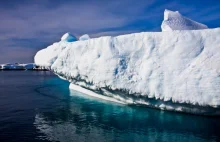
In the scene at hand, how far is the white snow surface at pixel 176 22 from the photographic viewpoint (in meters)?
13.5

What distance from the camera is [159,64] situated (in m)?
11.0

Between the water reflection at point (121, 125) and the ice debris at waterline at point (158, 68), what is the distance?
76 centimetres

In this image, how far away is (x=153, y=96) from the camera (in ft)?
35.9

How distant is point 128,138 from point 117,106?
505 cm

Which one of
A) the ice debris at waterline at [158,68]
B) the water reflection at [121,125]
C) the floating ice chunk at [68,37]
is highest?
the floating ice chunk at [68,37]

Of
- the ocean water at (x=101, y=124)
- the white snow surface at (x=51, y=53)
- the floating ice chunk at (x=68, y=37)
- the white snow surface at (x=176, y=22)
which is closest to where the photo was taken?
the ocean water at (x=101, y=124)

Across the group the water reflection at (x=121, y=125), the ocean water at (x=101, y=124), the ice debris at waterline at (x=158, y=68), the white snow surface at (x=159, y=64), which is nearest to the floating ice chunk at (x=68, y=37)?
the ice debris at waterline at (x=158, y=68)

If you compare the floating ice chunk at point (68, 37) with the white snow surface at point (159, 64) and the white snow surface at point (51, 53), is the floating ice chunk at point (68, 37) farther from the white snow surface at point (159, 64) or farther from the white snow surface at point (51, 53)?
the white snow surface at point (159, 64)

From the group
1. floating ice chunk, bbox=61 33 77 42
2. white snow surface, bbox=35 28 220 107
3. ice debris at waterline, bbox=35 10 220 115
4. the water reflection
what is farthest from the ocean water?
floating ice chunk, bbox=61 33 77 42

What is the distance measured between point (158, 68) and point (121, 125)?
3.35 meters

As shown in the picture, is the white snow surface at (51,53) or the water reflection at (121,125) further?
the white snow surface at (51,53)

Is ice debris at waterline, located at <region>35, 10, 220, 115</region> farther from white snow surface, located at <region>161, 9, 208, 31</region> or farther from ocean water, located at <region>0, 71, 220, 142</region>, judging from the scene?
white snow surface, located at <region>161, 9, 208, 31</region>

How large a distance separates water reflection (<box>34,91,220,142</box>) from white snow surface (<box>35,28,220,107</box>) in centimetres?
92

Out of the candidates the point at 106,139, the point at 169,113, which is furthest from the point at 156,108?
the point at 106,139
